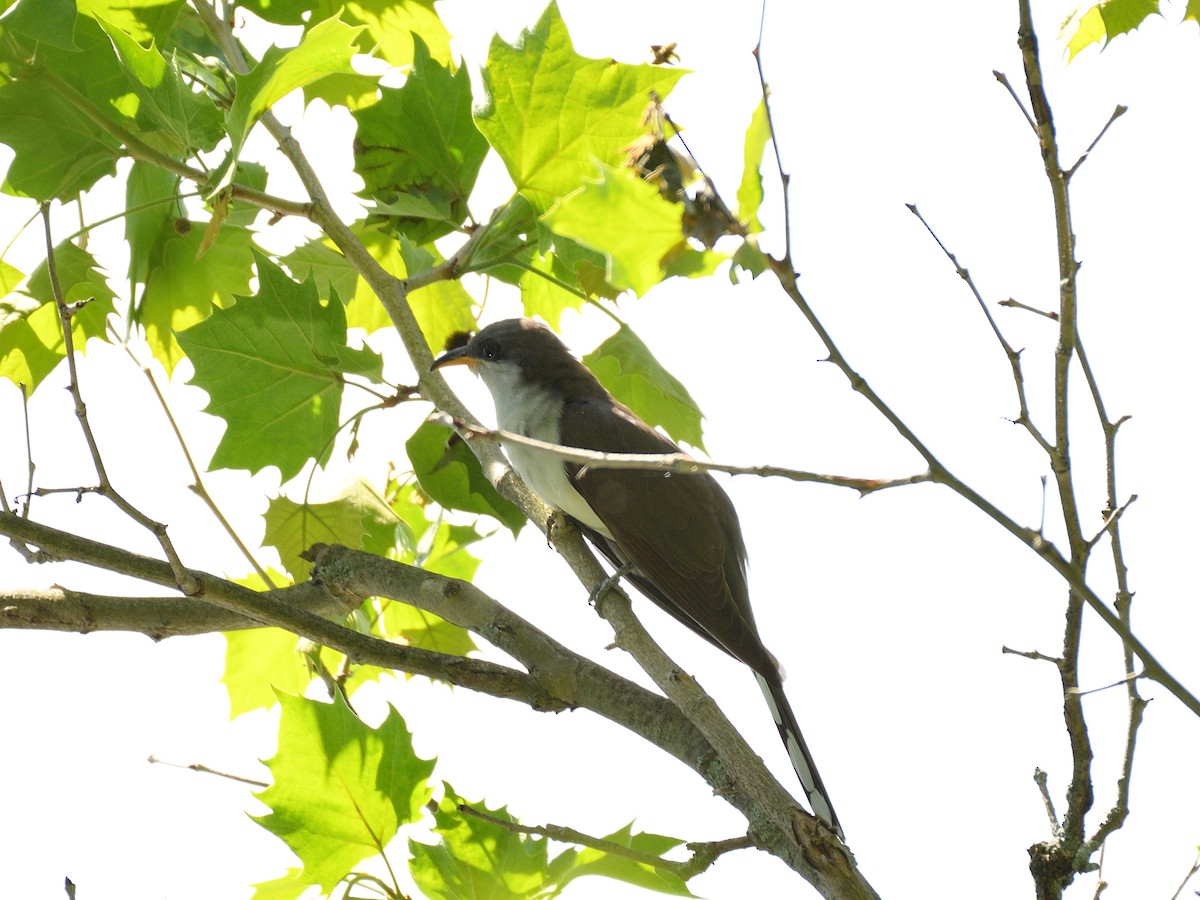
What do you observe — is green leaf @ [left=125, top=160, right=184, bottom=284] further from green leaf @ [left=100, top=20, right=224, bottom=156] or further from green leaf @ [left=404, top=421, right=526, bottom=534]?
green leaf @ [left=404, top=421, right=526, bottom=534]

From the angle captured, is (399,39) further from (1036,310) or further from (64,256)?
(1036,310)

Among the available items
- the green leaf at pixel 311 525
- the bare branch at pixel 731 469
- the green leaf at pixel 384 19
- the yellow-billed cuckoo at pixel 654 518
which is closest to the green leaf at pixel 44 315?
the green leaf at pixel 311 525

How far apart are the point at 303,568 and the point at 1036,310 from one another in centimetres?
210

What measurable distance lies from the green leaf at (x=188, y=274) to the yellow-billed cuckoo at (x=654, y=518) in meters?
0.63

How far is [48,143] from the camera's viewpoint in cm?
276

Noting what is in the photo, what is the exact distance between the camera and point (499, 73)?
2.53 meters

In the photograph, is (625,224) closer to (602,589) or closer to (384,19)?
(602,589)

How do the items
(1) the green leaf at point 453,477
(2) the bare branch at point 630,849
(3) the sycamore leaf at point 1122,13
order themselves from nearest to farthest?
(2) the bare branch at point 630,849 < (3) the sycamore leaf at point 1122,13 < (1) the green leaf at point 453,477

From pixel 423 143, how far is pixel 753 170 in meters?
1.99

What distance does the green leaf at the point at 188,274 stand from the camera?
3.01 meters

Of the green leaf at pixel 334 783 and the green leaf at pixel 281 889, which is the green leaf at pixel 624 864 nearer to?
the green leaf at pixel 334 783

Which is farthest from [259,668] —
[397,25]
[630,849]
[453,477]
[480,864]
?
[397,25]

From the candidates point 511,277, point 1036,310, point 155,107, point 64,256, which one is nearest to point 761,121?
point 1036,310

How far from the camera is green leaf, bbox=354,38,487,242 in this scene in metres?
2.95
